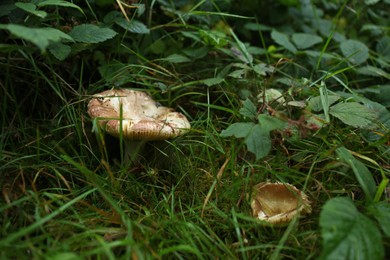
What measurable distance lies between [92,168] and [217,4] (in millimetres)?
1268

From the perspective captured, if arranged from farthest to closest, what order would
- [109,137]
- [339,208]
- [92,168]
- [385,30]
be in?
1. [385,30]
2. [109,137]
3. [92,168]
4. [339,208]

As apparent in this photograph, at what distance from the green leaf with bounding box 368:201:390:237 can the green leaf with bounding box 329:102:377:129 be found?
338 mm

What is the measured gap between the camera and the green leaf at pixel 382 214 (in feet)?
3.94

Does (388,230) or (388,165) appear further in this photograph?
(388,165)

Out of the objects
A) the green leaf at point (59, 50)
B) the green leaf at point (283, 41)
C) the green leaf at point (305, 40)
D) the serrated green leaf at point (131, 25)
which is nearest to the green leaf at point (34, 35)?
the green leaf at point (59, 50)

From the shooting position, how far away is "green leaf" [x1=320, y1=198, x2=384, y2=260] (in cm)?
106

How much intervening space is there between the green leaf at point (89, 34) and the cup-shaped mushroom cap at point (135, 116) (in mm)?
257

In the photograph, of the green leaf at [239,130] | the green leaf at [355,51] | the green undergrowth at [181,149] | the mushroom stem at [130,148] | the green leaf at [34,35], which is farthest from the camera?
the green leaf at [355,51]

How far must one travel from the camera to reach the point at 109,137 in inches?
75.0

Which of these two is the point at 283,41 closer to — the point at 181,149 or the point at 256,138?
the point at 181,149

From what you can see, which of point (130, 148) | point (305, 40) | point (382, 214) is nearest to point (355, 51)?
point (305, 40)

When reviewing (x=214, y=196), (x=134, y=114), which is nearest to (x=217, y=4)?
(x=134, y=114)

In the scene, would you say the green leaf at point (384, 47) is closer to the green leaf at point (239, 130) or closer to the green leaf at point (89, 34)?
the green leaf at point (239, 130)

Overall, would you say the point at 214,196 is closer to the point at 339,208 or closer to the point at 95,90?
the point at 339,208
